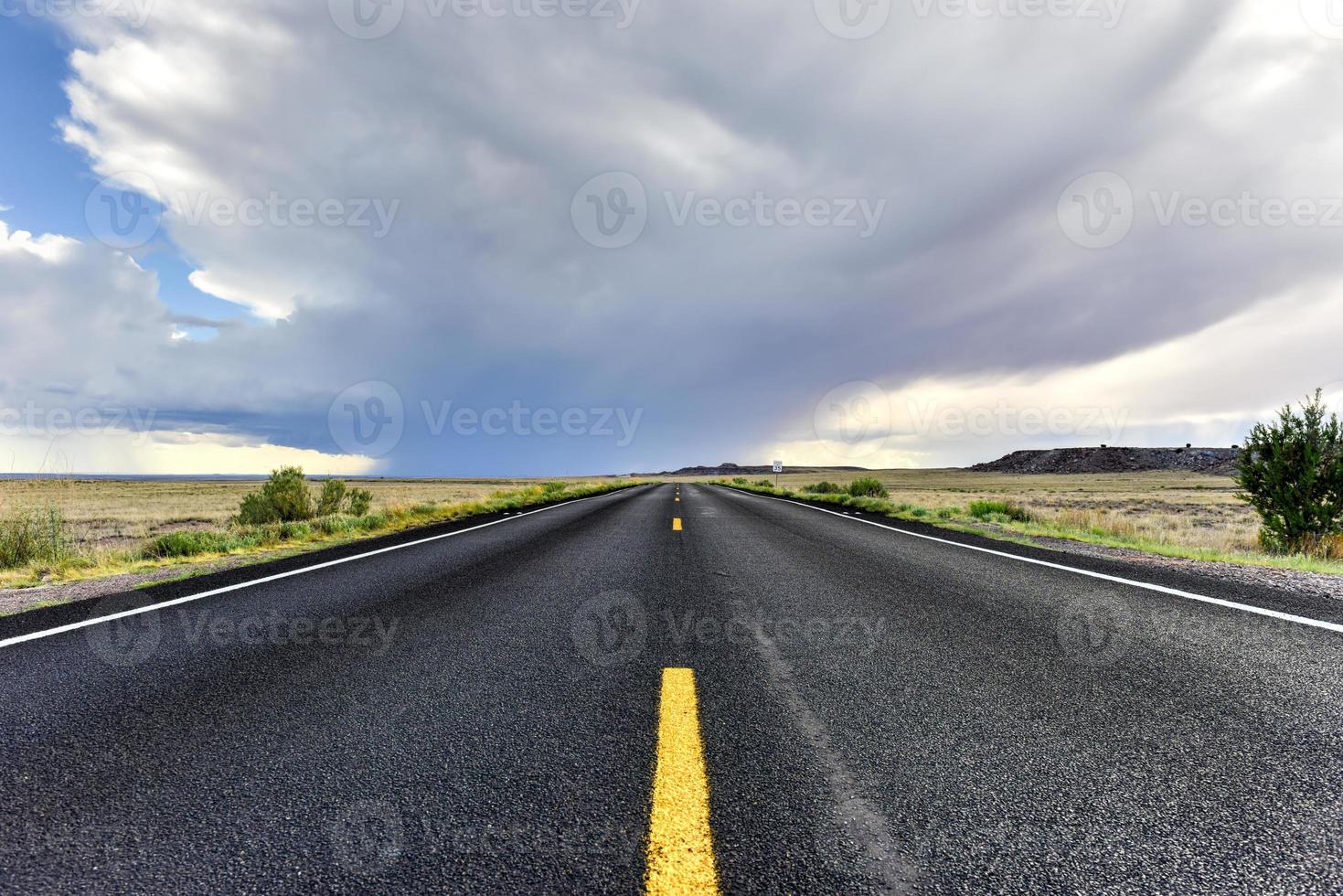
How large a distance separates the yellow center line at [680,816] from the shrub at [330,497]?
57.4 ft

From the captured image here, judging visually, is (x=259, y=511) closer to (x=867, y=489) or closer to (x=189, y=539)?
(x=189, y=539)

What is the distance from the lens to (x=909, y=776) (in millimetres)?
2326

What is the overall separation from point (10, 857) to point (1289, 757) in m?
4.78

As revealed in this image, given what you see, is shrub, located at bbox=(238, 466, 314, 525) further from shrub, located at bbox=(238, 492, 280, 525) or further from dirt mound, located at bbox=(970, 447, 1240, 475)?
dirt mound, located at bbox=(970, 447, 1240, 475)

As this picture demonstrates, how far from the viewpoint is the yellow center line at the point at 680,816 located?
1.69m

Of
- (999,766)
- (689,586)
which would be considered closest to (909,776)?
(999,766)

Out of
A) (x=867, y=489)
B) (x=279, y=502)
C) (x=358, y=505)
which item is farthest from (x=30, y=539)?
(x=867, y=489)

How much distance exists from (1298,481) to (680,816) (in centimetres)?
1545

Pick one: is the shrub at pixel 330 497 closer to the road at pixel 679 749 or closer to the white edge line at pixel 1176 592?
the road at pixel 679 749

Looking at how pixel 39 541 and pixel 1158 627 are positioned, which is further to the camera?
pixel 39 541

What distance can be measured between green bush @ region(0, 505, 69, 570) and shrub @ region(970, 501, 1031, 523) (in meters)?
18.8

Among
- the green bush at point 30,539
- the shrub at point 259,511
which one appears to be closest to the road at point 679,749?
the green bush at point 30,539

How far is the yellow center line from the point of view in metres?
1.69

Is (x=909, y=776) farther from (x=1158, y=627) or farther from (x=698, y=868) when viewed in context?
(x=1158, y=627)
